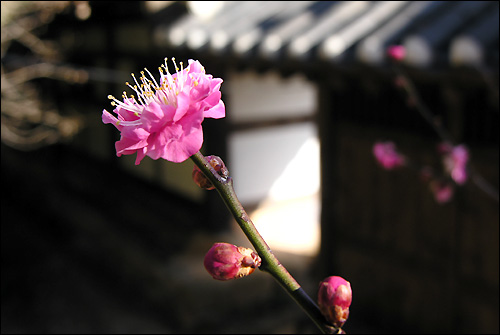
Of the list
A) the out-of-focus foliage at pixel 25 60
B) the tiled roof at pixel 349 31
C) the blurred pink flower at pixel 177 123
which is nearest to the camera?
the blurred pink flower at pixel 177 123

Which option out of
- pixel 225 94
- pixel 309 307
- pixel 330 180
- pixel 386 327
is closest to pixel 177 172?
pixel 225 94

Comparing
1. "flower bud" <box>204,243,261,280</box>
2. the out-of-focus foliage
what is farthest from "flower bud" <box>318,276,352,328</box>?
the out-of-focus foliage

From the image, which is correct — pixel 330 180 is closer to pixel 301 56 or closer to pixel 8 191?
pixel 301 56

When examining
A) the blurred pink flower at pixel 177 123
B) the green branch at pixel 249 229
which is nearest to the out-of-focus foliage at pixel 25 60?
the blurred pink flower at pixel 177 123

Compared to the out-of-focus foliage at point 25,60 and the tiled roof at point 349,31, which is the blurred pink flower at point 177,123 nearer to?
the tiled roof at point 349,31

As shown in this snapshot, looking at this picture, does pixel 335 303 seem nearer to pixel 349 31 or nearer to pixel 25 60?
pixel 349 31

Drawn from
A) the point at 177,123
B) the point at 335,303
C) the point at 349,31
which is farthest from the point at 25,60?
the point at 335,303
